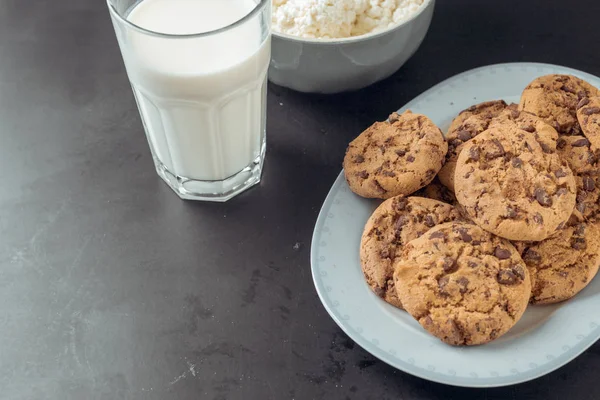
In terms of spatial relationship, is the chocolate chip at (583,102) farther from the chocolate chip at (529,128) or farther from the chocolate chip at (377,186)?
the chocolate chip at (377,186)

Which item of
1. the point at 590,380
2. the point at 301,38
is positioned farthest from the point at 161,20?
the point at 590,380

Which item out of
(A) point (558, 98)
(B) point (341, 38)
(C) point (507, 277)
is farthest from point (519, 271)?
(B) point (341, 38)

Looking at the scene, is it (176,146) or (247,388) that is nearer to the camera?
(247,388)

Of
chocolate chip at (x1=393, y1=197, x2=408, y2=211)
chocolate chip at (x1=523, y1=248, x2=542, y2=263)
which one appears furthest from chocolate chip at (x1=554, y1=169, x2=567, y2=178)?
chocolate chip at (x1=393, y1=197, x2=408, y2=211)

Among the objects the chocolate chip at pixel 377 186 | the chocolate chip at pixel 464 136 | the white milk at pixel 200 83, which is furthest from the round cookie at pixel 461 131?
the white milk at pixel 200 83

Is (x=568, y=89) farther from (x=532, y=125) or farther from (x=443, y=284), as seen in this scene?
(x=443, y=284)

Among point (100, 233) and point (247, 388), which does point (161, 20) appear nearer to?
point (100, 233)
